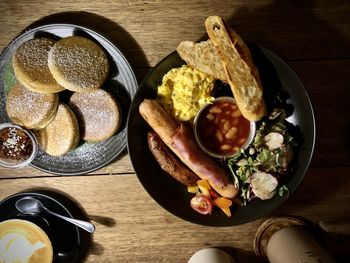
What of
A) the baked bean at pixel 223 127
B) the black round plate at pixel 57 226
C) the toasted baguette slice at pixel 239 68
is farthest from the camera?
the black round plate at pixel 57 226

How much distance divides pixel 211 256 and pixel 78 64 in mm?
1050

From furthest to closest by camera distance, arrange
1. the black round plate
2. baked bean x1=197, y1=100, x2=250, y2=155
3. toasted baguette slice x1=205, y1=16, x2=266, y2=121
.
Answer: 1. the black round plate
2. baked bean x1=197, y1=100, x2=250, y2=155
3. toasted baguette slice x1=205, y1=16, x2=266, y2=121

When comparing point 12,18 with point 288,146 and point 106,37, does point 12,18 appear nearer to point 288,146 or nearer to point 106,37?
point 106,37

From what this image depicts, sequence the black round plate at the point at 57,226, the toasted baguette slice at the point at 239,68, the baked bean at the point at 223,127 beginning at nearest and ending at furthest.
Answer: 1. the toasted baguette slice at the point at 239,68
2. the baked bean at the point at 223,127
3. the black round plate at the point at 57,226

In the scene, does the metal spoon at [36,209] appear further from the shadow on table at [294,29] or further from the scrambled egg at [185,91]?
the shadow on table at [294,29]

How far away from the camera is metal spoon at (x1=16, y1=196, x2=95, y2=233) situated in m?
2.09

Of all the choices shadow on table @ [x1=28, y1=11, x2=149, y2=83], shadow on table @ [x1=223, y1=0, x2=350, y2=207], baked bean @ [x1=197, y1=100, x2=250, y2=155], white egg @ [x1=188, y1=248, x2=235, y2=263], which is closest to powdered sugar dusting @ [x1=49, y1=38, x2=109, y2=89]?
shadow on table @ [x1=28, y1=11, x2=149, y2=83]

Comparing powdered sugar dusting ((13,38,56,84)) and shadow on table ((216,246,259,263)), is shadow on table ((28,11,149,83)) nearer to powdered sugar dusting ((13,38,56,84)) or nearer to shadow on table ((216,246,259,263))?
powdered sugar dusting ((13,38,56,84))

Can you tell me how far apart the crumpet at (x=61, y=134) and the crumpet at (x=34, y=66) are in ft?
0.37

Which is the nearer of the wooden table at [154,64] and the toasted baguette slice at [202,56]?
the toasted baguette slice at [202,56]

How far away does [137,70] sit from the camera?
2146 mm

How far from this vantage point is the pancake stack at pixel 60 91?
2004mm

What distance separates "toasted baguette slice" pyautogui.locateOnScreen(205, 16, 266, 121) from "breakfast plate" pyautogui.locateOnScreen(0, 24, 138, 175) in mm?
420

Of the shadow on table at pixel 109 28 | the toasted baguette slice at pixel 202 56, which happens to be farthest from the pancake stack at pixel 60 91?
the toasted baguette slice at pixel 202 56
